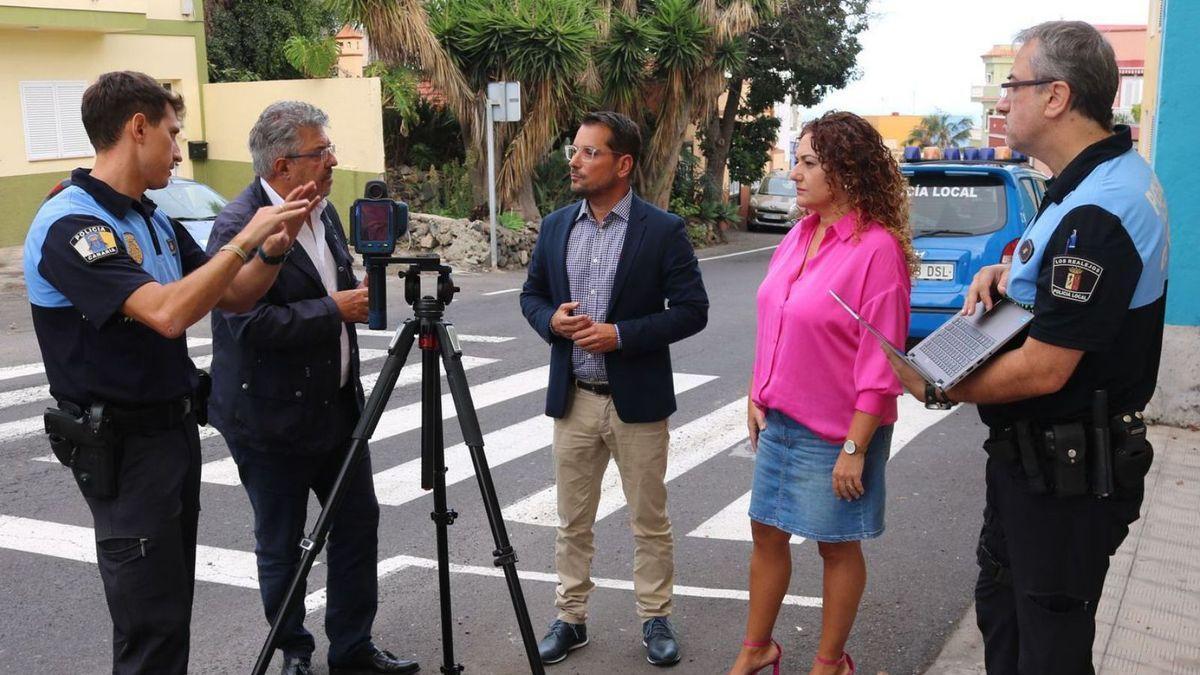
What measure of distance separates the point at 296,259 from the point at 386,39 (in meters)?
16.2

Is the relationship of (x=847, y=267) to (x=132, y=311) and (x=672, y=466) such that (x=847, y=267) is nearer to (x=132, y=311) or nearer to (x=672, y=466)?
(x=132, y=311)

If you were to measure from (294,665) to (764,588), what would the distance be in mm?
1628

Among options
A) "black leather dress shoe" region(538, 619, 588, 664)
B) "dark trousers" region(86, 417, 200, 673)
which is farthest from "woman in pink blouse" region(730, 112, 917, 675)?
"dark trousers" region(86, 417, 200, 673)

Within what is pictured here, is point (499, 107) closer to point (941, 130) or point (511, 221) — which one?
point (511, 221)

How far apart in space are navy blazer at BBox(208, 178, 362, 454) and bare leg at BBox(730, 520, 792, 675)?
1478mm

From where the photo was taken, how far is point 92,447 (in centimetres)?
304

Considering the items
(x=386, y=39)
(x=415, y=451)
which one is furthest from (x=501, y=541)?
(x=386, y=39)

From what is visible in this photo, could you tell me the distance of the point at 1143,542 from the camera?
5.29m

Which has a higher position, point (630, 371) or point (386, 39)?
point (386, 39)

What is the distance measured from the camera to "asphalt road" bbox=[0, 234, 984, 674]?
433 centimetres

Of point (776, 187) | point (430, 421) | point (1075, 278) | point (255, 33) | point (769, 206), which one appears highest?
point (255, 33)

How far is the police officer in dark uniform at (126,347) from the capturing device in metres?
2.95

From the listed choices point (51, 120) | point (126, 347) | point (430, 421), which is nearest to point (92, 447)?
point (126, 347)

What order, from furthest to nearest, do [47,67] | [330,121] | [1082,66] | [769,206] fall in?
[769,206] → [330,121] → [47,67] → [1082,66]
